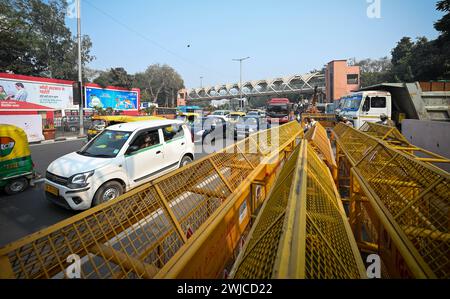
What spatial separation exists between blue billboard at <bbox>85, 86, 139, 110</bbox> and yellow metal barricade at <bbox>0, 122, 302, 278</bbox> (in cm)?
2756

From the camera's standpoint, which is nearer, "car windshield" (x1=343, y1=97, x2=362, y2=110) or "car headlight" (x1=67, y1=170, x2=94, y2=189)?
"car headlight" (x1=67, y1=170, x2=94, y2=189)

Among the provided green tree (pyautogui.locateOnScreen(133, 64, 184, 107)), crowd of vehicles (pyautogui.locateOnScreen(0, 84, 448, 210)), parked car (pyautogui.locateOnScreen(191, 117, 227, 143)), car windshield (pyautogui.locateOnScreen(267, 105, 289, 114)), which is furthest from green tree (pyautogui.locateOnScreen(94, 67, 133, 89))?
crowd of vehicles (pyautogui.locateOnScreen(0, 84, 448, 210))

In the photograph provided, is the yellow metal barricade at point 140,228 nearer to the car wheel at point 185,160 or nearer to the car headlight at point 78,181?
the car headlight at point 78,181

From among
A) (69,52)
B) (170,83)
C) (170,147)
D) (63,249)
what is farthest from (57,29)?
(63,249)

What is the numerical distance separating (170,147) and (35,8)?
157 feet

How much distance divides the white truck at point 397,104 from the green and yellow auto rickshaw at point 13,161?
13.9 meters

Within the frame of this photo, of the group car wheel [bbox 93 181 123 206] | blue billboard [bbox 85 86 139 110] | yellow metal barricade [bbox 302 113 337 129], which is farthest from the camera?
blue billboard [bbox 85 86 139 110]

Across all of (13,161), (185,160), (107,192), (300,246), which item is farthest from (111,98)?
(300,246)

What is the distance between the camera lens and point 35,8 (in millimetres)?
36562

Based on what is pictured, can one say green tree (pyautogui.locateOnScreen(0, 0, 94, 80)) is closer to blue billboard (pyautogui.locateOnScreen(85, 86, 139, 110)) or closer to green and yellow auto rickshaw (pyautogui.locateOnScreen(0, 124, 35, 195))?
blue billboard (pyautogui.locateOnScreen(85, 86, 139, 110))

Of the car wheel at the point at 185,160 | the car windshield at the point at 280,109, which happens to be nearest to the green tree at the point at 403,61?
the car windshield at the point at 280,109

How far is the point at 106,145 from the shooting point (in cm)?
531

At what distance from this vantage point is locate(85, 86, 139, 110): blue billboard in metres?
26.4

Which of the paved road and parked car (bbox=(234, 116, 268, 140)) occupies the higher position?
parked car (bbox=(234, 116, 268, 140))
